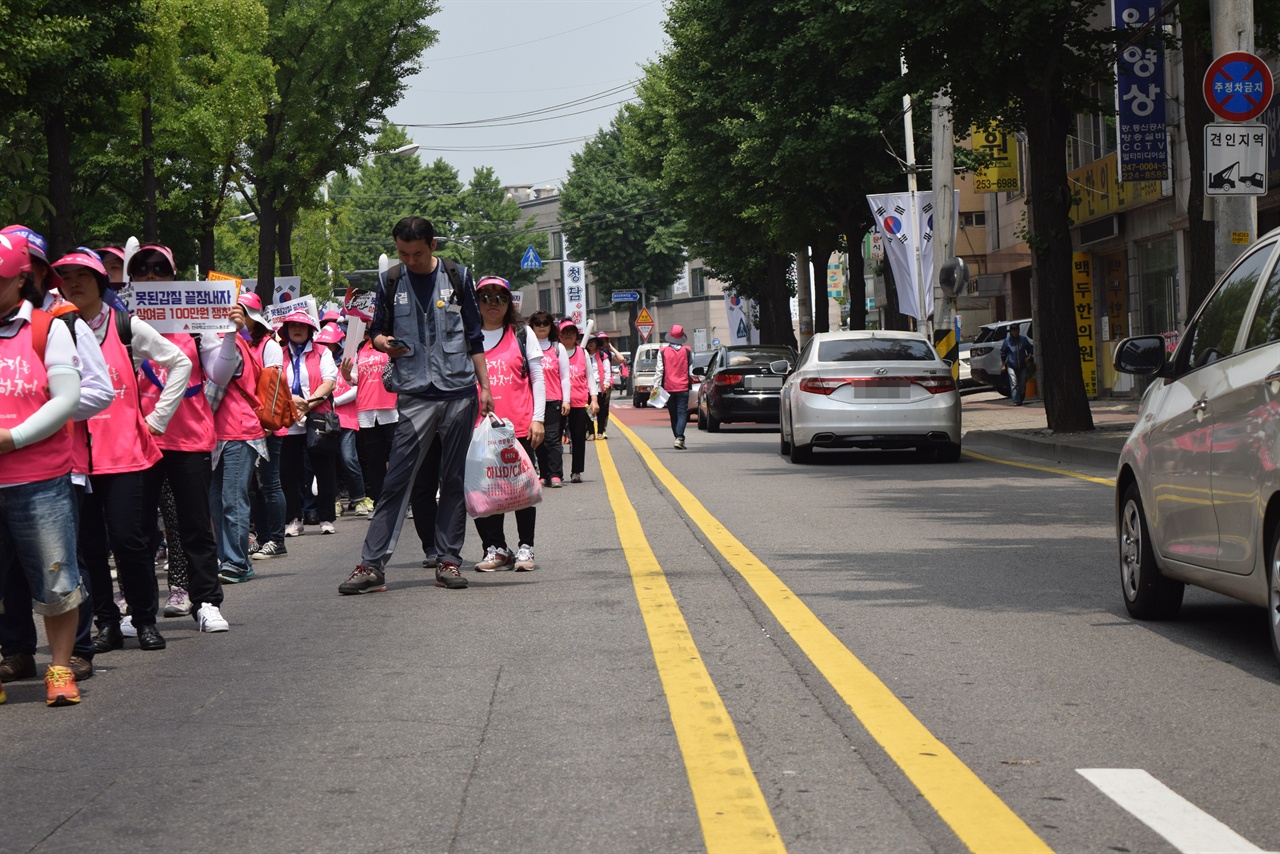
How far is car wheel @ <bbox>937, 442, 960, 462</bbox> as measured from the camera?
19.7 metres

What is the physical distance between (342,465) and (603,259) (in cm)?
8127

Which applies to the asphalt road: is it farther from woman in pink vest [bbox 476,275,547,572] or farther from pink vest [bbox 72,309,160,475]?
pink vest [bbox 72,309,160,475]

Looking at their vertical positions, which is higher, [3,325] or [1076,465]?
[3,325]

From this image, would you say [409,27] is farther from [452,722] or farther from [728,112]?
[452,722]

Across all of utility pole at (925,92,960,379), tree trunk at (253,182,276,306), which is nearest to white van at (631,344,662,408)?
tree trunk at (253,182,276,306)

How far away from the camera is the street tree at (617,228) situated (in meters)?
95.6

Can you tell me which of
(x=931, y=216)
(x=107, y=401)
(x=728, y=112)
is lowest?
(x=107, y=401)

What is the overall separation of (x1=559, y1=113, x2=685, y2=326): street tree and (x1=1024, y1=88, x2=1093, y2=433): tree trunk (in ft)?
235

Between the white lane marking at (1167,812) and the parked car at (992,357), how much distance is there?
35622 mm

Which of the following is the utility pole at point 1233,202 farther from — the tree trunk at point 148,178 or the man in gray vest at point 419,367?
the tree trunk at point 148,178

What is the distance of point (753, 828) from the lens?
444cm

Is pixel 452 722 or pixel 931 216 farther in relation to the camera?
pixel 931 216

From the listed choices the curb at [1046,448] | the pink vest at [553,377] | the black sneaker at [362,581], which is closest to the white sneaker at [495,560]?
the black sneaker at [362,581]

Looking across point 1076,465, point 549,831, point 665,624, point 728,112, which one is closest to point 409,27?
point 728,112
